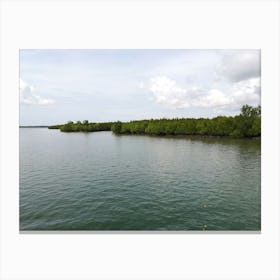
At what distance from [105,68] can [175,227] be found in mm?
6774

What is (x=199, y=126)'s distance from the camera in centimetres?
3919

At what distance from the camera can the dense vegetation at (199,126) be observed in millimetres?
30250

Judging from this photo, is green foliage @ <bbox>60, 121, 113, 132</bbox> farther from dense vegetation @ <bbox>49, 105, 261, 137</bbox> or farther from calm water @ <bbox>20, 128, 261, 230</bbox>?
calm water @ <bbox>20, 128, 261, 230</bbox>

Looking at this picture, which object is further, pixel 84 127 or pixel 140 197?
pixel 84 127

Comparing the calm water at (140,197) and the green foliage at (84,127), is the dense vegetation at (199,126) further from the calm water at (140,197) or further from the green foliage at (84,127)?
the calm water at (140,197)

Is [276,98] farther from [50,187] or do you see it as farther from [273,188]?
[50,187]

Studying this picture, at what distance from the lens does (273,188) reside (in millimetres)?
6184

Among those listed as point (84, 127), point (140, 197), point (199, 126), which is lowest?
point (140, 197)

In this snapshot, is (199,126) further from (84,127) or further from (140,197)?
(84,127)

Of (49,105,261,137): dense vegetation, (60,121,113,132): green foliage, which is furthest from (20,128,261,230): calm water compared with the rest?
(60,121,113,132): green foliage

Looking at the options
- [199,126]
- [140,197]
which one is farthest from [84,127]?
[140,197]

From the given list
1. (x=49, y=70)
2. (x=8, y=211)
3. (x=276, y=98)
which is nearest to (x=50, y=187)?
(x=8, y=211)

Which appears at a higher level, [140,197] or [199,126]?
[199,126]
